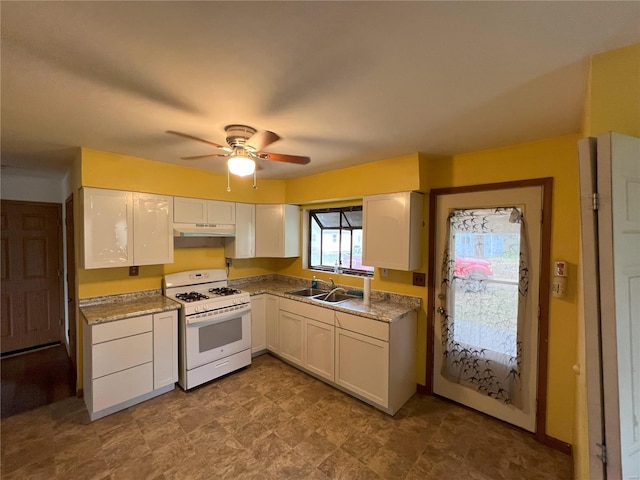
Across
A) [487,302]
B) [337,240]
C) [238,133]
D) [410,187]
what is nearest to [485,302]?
[487,302]

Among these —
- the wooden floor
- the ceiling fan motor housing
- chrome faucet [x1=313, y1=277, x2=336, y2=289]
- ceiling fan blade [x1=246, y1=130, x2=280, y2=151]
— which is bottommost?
the wooden floor

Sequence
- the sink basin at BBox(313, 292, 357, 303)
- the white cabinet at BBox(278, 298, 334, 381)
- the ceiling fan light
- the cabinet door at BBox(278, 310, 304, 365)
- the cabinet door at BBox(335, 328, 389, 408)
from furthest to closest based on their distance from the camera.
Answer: the sink basin at BBox(313, 292, 357, 303), the cabinet door at BBox(278, 310, 304, 365), the white cabinet at BBox(278, 298, 334, 381), the cabinet door at BBox(335, 328, 389, 408), the ceiling fan light

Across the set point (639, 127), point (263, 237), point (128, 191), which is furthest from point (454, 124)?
point (128, 191)

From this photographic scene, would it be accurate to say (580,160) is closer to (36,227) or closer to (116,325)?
(116,325)

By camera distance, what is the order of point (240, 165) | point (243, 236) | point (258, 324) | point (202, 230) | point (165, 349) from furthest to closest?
1. point (243, 236)
2. point (258, 324)
3. point (202, 230)
4. point (165, 349)
5. point (240, 165)

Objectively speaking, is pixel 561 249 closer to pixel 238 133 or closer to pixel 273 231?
pixel 238 133

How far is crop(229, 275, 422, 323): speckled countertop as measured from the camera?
8.74ft

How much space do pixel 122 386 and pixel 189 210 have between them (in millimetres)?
1881

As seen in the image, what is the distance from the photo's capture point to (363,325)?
2658 mm

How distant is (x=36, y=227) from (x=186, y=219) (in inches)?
99.2

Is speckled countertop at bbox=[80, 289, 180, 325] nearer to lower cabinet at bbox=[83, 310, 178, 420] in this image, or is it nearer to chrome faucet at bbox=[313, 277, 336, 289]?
lower cabinet at bbox=[83, 310, 178, 420]

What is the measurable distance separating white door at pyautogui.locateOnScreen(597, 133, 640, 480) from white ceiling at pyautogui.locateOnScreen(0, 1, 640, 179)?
0.52m

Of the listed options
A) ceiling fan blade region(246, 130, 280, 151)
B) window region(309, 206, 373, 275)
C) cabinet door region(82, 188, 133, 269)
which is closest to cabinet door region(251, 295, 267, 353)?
window region(309, 206, 373, 275)

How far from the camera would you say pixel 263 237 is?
3.97 metres
